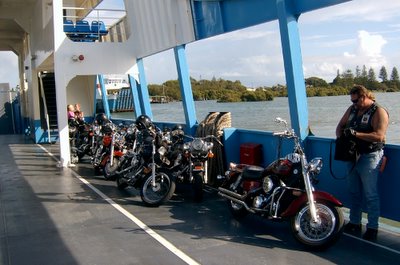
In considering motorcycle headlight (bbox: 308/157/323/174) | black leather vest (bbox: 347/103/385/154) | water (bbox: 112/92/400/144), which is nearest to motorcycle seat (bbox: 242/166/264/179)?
motorcycle headlight (bbox: 308/157/323/174)

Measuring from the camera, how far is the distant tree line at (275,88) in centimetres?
629

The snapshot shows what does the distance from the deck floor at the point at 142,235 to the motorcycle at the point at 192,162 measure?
0.30m

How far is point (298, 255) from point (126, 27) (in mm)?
9871

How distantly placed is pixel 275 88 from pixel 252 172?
4598 mm

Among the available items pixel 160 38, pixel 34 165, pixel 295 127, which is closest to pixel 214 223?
pixel 295 127

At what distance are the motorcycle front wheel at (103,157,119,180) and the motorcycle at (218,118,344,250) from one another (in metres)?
3.46

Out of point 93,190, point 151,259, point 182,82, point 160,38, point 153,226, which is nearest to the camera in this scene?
point 151,259

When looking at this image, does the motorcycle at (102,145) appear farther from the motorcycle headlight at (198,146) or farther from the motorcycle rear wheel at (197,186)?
the motorcycle rear wheel at (197,186)

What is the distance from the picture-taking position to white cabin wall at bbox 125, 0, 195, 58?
9.34 meters

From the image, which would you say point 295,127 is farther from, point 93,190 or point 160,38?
point 160,38

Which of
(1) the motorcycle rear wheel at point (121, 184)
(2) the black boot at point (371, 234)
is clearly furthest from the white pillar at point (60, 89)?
(2) the black boot at point (371, 234)

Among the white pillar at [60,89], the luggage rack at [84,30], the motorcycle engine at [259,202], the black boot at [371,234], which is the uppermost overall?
the luggage rack at [84,30]

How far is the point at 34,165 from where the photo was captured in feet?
36.4

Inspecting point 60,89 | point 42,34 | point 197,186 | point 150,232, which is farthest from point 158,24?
point 150,232
